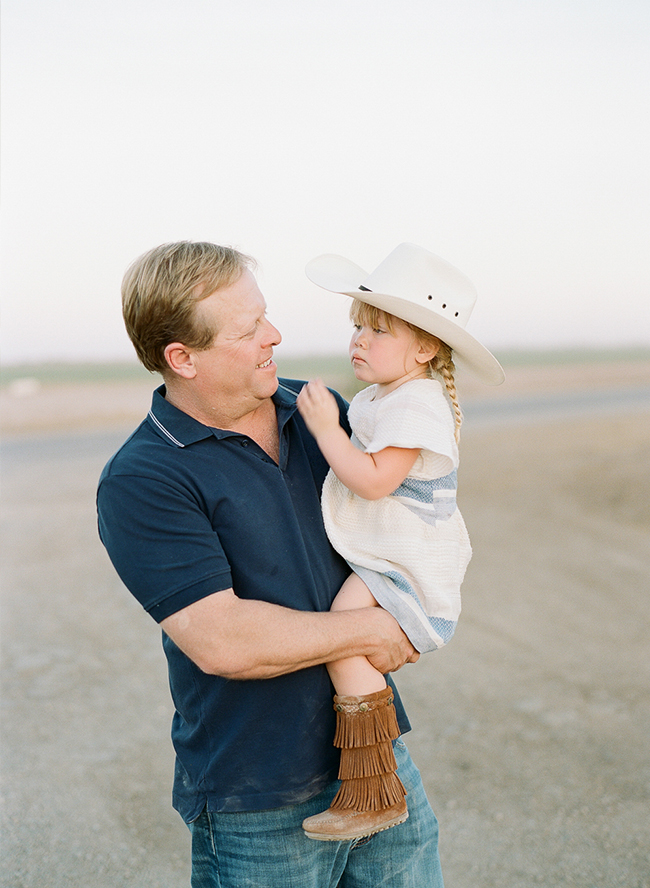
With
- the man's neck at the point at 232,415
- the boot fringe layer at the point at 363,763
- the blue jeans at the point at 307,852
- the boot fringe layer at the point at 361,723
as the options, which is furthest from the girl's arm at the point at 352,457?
the blue jeans at the point at 307,852

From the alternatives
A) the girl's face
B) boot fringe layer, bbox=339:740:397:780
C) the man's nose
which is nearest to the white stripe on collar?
the man's nose

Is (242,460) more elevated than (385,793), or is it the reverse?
(242,460)

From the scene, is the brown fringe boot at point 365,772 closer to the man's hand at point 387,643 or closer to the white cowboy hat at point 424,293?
the man's hand at point 387,643

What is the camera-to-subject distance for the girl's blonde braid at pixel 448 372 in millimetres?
2469

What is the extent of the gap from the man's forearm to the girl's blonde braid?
2.46ft

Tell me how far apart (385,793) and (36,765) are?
317 cm

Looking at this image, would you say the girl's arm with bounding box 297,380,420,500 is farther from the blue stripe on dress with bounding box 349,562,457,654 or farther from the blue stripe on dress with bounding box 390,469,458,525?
the blue stripe on dress with bounding box 349,562,457,654

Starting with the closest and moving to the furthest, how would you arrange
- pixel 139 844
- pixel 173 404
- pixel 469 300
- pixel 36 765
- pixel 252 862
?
pixel 252 862 → pixel 173 404 → pixel 469 300 → pixel 139 844 → pixel 36 765

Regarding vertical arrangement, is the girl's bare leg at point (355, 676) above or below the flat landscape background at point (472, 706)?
above

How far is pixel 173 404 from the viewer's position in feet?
7.34

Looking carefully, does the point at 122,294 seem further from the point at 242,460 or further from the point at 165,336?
the point at 242,460

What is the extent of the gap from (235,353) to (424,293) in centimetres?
60

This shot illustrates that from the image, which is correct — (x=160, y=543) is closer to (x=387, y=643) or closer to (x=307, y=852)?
(x=387, y=643)

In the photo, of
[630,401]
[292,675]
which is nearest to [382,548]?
[292,675]
